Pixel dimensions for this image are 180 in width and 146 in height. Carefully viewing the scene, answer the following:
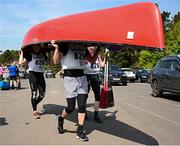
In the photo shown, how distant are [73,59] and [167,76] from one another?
8.55 meters

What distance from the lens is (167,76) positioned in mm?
15586

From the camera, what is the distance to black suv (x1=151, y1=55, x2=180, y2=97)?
1489cm

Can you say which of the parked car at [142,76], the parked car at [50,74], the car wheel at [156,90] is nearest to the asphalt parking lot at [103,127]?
the car wheel at [156,90]

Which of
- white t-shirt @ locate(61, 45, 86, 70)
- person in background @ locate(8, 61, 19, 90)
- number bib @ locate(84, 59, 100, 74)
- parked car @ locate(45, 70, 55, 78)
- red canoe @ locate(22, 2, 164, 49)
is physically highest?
red canoe @ locate(22, 2, 164, 49)

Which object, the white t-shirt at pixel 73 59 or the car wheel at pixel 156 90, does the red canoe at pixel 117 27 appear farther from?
the car wheel at pixel 156 90

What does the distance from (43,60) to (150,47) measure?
12.7 feet

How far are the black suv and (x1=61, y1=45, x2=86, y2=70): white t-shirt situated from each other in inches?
299

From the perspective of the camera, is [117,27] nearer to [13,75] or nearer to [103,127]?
[103,127]

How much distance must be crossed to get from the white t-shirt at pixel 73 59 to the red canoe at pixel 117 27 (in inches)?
8.6

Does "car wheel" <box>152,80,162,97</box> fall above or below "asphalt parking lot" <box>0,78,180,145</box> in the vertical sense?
above

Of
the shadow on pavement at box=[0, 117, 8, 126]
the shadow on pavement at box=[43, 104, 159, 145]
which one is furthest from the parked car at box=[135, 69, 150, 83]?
the shadow on pavement at box=[0, 117, 8, 126]

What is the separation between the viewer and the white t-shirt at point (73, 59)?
7.70m

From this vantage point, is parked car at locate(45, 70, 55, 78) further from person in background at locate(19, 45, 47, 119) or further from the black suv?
person in background at locate(19, 45, 47, 119)

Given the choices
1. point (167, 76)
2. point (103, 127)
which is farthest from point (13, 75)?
point (103, 127)
